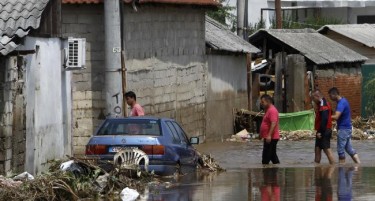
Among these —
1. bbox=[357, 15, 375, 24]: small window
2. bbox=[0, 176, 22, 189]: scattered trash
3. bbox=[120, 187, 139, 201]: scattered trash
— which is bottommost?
bbox=[120, 187, 139, 201]: scattered trash

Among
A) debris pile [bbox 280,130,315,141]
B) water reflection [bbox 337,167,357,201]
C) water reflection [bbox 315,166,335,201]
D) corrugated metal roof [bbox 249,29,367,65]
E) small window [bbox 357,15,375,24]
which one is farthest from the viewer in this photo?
small window [bbox 357,15,375,24]

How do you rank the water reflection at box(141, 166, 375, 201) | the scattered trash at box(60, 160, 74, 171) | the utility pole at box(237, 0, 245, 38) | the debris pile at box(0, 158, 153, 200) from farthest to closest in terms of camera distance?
the utility pole at box(237, 0, 245, 38)
the scattered trash at box(60, 160, 74, 171)
the water reflection at box(141, 166, 375, 201)
the debris pile at box(0, 158, 153, 200)

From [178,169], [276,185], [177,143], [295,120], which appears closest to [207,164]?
[177,143]

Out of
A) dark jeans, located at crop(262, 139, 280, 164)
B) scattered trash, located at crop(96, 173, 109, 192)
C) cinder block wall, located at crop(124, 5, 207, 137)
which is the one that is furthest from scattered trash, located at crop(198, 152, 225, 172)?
scattered trash, located at crop(96, 173, 109, 192)

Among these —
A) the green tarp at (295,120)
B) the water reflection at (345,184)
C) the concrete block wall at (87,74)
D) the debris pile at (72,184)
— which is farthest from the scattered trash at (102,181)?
the green tarp at (295,120)

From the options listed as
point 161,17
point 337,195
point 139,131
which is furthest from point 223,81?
point 337,195

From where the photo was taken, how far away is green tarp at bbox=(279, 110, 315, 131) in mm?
35500

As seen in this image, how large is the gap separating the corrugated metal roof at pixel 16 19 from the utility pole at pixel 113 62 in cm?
411

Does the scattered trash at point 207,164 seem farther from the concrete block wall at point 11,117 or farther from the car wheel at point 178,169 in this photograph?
the concrete block wall at point 11,117

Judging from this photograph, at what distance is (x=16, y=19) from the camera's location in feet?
60.0

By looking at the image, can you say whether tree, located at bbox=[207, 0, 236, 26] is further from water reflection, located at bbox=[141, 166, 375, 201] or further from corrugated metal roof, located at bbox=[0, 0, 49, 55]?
corrugated metal roof, located at bbox=[0, 0, 49, 55]

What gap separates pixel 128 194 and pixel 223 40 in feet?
62.4

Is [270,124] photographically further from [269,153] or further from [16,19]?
[16,19]

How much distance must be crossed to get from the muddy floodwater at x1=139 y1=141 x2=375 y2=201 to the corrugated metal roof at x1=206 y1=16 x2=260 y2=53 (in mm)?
7758
